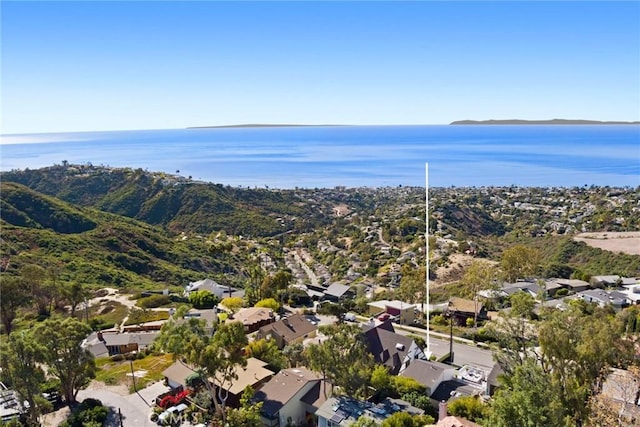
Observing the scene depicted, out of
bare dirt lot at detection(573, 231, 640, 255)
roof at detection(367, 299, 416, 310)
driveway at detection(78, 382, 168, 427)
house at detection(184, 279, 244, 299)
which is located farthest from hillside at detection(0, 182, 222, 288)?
bare dirt lot at detection(573, 231, 640, 255)

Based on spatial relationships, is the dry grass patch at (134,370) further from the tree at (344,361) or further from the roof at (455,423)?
the roof at (455,423)

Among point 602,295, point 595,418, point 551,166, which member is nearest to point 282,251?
point 602,295

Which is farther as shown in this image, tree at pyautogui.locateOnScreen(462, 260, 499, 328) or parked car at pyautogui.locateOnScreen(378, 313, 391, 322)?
tree at pyautogui.locateOnScreen(462, 260, 499, 328)

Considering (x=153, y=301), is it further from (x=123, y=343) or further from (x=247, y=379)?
(x=247, y=379)

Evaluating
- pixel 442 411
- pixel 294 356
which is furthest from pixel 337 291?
pixel 442 411

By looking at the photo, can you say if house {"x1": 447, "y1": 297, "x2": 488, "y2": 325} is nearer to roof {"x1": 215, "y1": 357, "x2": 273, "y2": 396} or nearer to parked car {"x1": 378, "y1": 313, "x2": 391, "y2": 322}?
parked car {"x1": 378, "y1": 313, "x2": 391, "y2": 322}

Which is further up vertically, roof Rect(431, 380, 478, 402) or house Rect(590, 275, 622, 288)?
roof Rect(431, 380, 478, 402)

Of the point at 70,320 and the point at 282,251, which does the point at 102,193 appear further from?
the point at 70,320

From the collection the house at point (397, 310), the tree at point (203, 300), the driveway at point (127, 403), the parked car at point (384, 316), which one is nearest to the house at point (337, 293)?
the house at point (397, 310)
